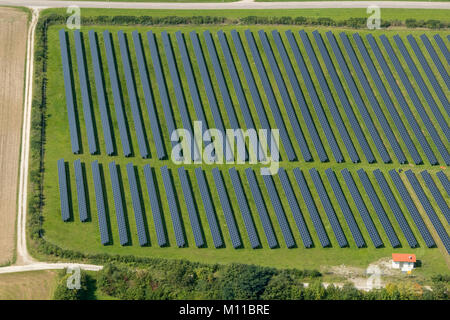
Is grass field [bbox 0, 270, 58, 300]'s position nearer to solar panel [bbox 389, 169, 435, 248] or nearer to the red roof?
the red roof

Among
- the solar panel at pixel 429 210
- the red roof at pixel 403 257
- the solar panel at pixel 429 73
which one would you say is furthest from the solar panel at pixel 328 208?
the solar panel at pixel 429 73

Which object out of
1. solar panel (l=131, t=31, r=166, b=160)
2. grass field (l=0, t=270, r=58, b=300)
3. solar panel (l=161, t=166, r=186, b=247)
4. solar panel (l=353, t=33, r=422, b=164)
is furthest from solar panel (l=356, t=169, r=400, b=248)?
grass field (l=0, t=270, r=58, b=300)

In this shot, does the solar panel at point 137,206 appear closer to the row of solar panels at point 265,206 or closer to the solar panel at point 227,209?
the row of solar panels at point 265,206

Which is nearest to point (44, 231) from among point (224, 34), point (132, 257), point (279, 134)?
point (132, 257)

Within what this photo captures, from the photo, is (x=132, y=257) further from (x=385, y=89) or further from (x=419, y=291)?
(x=385, y=89)

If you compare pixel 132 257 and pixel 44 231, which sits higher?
pixel 44 231

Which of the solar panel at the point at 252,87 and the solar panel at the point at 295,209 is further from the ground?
the solar panel at the point at 252,87
